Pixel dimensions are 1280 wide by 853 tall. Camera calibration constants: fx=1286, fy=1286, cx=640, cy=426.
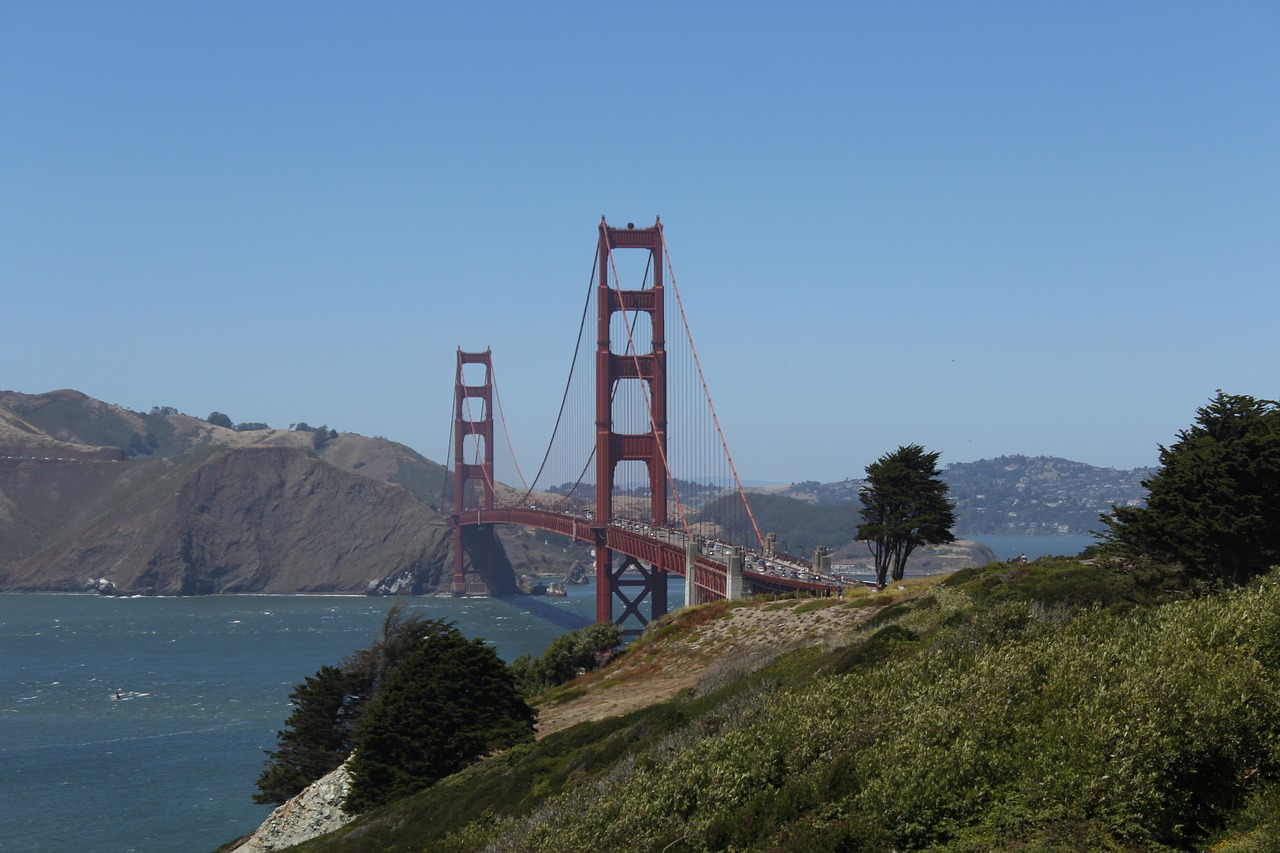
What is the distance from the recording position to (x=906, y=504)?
4719cm

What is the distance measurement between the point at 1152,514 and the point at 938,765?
13.8 meters

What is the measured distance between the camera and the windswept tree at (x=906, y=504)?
46656 millimetres

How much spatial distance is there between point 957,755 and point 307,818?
2217 centimetres

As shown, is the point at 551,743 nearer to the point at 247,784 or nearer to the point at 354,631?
the point at 247,784

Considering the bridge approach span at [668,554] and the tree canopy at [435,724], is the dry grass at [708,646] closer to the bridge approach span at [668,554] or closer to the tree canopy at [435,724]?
the tree canopy at [435,724]

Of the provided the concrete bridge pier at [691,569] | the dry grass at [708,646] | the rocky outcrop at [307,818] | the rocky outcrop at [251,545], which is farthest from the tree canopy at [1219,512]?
the rocky outcrop at [251,545]

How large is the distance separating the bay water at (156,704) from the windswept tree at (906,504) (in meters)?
26.6

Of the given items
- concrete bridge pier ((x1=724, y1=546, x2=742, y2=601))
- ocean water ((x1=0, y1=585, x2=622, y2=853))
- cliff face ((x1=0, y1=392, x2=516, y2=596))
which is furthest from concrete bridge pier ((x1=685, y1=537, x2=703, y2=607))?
cliff face ((x1=0, y1=392, x2=516, y2=596))

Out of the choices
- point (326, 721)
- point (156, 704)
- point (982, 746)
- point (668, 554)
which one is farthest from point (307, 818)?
point (156, 704)

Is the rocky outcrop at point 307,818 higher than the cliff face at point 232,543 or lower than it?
lower

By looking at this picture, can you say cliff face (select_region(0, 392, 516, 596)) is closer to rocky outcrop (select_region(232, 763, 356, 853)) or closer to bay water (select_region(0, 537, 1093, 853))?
bay water (select_region(0, 537, 1093, 853))

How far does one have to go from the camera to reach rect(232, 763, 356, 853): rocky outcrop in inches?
1369

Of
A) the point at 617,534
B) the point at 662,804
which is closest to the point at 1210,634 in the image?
the point at 662,804

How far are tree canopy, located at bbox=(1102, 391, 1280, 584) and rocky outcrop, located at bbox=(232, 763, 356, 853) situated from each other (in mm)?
21678
